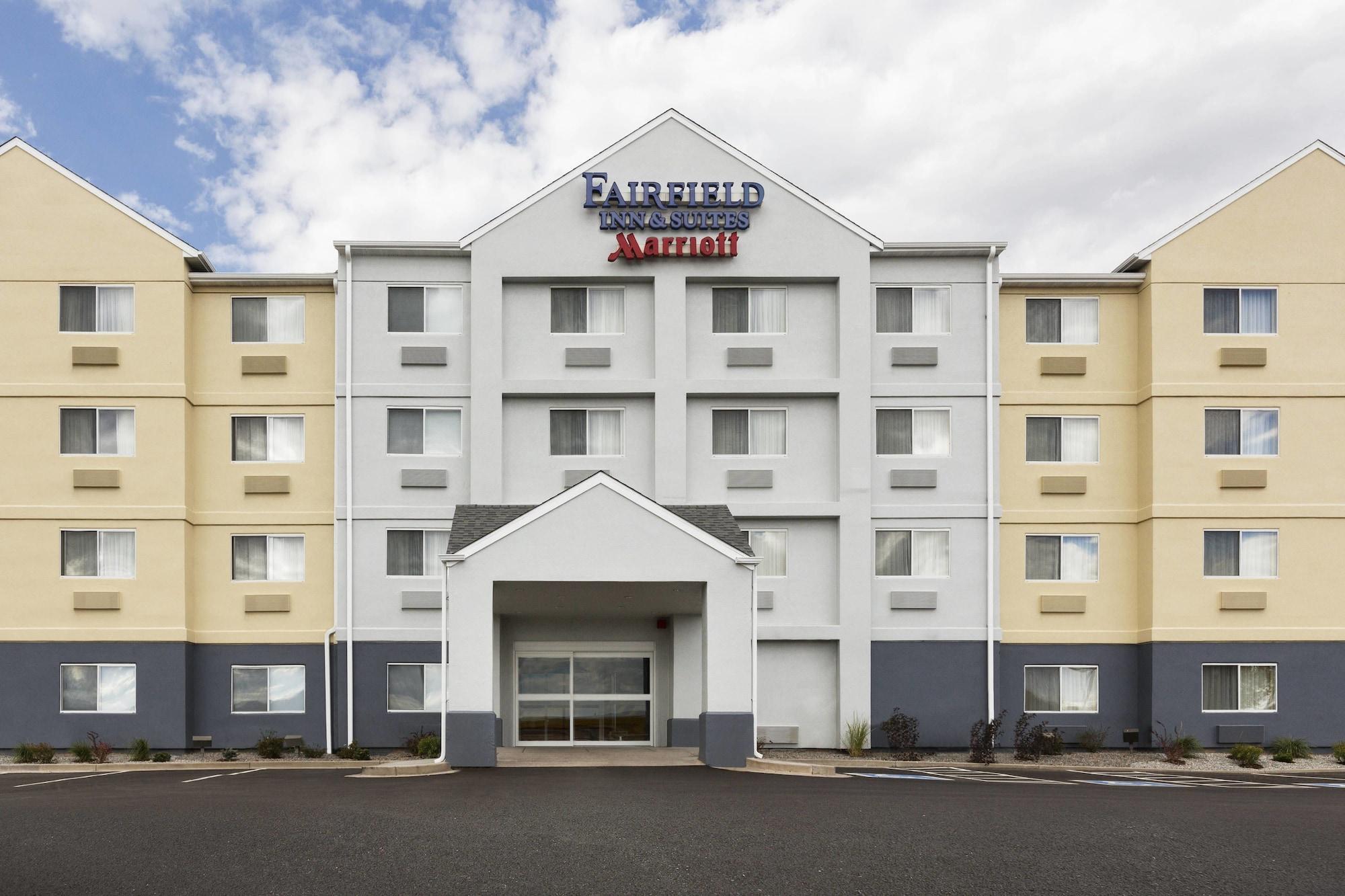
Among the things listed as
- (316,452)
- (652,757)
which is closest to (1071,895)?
(652,757)

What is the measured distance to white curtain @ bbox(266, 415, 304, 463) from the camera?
24.9 meters

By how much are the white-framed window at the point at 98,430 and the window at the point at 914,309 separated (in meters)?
17.4

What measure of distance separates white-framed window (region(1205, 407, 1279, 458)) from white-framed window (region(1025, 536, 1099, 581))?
365 cm

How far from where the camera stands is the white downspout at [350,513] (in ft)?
78.2

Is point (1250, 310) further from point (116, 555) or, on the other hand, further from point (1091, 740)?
point (116, 555)

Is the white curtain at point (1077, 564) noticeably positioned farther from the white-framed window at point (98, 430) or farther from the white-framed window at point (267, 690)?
the white-framed window at point (98, 430)

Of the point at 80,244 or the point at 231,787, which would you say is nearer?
the point at 231,787

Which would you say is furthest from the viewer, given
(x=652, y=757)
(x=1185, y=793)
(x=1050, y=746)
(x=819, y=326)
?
(x=819, y=326)

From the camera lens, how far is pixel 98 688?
77.5 ft

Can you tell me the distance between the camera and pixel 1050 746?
23.4 m

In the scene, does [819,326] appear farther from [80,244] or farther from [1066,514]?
[80,244]

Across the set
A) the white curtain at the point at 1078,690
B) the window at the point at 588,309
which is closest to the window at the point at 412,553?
the window at the point at 588,309

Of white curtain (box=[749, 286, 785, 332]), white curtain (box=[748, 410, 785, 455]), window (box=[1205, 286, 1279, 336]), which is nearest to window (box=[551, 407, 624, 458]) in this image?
white curtain (box=[748, 410, 785, 455])

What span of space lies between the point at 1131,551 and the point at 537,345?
14.7 metres
